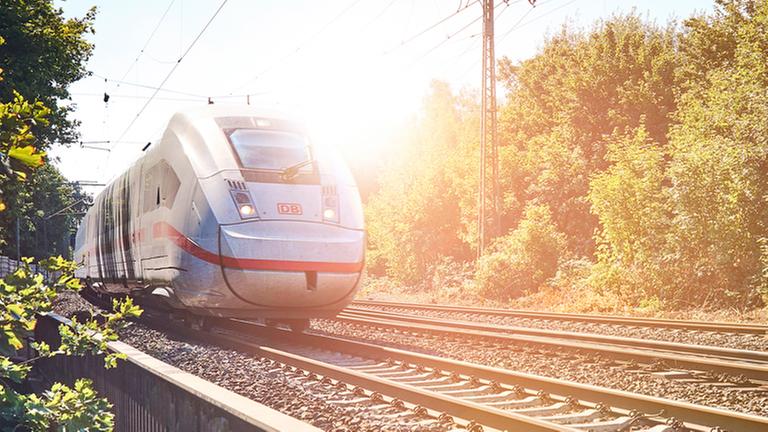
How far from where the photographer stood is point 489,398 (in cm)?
710

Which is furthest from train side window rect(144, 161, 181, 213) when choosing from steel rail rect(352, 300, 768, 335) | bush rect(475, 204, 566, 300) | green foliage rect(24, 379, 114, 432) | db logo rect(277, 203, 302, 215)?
bush rect(475, 204, 566, 300)

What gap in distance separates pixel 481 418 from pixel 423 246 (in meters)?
29.9

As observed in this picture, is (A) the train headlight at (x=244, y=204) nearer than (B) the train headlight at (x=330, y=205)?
Yes

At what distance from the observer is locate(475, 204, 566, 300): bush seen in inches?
962

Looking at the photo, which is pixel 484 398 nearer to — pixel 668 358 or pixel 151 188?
pixel 668 358

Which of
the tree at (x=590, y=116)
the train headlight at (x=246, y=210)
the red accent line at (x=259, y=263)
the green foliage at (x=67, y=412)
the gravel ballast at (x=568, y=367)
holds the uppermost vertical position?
the tree at (x=590, y=116)

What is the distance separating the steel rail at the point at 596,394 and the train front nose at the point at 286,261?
87 cm

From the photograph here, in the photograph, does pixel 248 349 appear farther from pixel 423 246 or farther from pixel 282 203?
pixel 423 246

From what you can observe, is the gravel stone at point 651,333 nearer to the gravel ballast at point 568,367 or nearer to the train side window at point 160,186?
the gravel ballast at point 568,367

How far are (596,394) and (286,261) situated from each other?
17.1 ft

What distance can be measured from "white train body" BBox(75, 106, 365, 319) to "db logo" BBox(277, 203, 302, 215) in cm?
2

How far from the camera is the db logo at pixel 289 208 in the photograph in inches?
423

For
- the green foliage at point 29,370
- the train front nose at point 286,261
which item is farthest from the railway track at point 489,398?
the green foliage at point 29,370

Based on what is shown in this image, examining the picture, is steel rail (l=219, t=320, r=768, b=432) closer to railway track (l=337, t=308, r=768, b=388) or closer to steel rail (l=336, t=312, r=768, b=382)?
railway track (l=337, t=308, r=768, b=388)
